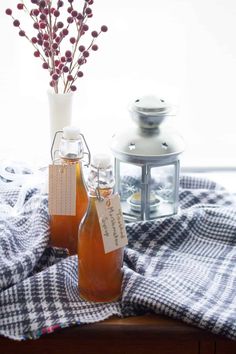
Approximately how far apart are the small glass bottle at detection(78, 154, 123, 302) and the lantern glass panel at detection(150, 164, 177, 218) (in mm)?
229

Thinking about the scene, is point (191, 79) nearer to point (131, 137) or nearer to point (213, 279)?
point (131, 137)

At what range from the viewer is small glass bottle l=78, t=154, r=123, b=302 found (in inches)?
35.1

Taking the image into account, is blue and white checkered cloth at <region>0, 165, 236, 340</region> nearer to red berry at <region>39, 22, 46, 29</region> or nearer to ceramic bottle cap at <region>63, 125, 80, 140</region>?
ceramic bottle cap at <region>63, 125, 80, 140</region>

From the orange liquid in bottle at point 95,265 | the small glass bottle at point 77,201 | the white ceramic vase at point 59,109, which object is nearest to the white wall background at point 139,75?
the white ceramic vase at point 59,109

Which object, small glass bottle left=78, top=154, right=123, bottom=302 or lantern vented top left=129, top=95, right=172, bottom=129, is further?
lantern vented top left=129, top=95, right=172, bottom=129

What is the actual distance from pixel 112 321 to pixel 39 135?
0.67 meters

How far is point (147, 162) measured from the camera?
1.08 m

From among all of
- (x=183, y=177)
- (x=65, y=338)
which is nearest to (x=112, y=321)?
(x=65, y=338)

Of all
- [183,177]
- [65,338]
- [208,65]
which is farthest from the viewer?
[208,65]

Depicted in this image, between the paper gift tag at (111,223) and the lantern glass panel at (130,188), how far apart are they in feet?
0.71

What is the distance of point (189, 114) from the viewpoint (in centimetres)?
147

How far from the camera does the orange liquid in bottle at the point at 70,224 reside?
1.00 meters

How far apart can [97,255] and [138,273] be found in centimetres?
10

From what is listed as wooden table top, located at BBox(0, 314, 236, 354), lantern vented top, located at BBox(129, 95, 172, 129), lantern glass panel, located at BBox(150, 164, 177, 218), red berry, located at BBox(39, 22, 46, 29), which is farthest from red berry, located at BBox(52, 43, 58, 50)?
wooden table top, located at BBox(0, 314, 236, 354)
